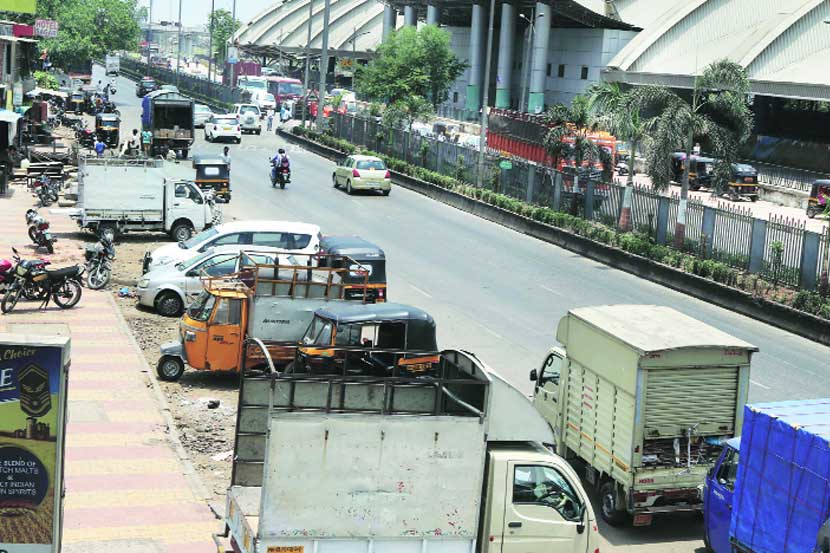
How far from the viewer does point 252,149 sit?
64.1m

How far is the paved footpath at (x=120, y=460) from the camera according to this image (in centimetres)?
1330

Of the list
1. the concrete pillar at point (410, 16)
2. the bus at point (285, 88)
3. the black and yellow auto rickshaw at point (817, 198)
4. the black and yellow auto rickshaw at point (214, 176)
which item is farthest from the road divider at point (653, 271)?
the concrete pillar at point (410, 16)

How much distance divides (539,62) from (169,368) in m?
69.3

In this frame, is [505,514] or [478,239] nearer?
[505,514]

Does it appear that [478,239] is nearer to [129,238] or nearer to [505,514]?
[129,238]

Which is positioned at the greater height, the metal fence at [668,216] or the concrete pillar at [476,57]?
the concrete pillar at [476,57]

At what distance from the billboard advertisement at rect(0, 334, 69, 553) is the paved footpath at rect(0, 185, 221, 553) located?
2149 mm

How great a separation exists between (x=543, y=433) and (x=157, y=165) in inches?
983

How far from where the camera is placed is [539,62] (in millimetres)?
86375

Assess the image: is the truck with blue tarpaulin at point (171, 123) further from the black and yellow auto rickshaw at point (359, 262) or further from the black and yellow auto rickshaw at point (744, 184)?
the black and yellow auto rickshaw at point (359, 262)

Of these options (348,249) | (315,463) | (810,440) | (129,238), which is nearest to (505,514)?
(315,463)

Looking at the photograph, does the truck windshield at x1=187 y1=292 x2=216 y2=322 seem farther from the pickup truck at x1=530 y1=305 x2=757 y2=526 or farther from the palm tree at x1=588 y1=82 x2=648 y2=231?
the palm tree at x1=588 y1=82 x2=648 y2=231

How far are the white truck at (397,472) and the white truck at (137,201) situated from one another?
73.3 ft

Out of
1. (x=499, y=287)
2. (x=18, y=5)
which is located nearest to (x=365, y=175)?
(x=499, y=287)
